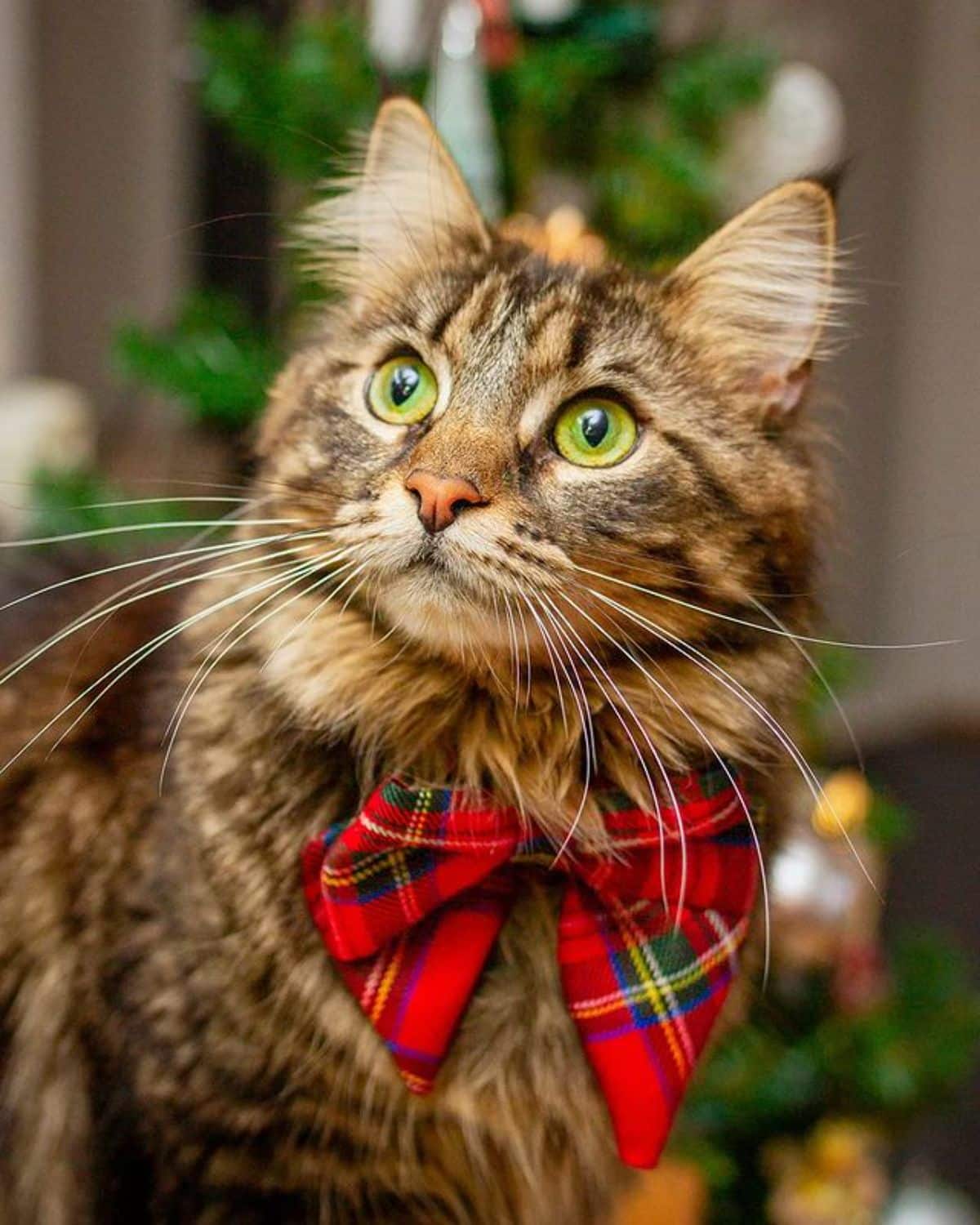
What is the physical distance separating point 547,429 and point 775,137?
0.77 meters

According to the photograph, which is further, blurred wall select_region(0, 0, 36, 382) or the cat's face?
blurred wall select_region(0, 0, 36, 382)

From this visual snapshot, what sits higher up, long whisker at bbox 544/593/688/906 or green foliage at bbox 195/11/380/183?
green foliage at bbox 195/11/380/183

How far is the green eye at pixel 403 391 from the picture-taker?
84 centimetres

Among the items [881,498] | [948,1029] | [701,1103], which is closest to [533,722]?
[701,1103]

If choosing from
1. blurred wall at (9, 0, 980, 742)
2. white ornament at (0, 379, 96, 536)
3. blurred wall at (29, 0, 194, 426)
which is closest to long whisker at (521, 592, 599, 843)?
white ornament at (0, 379, 96, 536)

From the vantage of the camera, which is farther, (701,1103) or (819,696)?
(701,1103)

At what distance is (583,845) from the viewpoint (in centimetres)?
81

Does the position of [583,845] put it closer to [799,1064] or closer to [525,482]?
[525,482]

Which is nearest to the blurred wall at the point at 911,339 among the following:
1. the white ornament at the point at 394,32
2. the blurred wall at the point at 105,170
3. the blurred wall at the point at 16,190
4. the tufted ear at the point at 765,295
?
the blurred wall at the point at 105,170

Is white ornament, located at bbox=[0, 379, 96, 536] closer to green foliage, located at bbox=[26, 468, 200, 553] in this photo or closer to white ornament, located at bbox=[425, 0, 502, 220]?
green foliage, located at bbox=[26, 468, 200, 553]

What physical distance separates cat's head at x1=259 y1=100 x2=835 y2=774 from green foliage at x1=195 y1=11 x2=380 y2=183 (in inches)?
14.5

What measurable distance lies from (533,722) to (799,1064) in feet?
2.90

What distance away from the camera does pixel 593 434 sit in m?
0.81

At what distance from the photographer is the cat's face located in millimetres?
739
